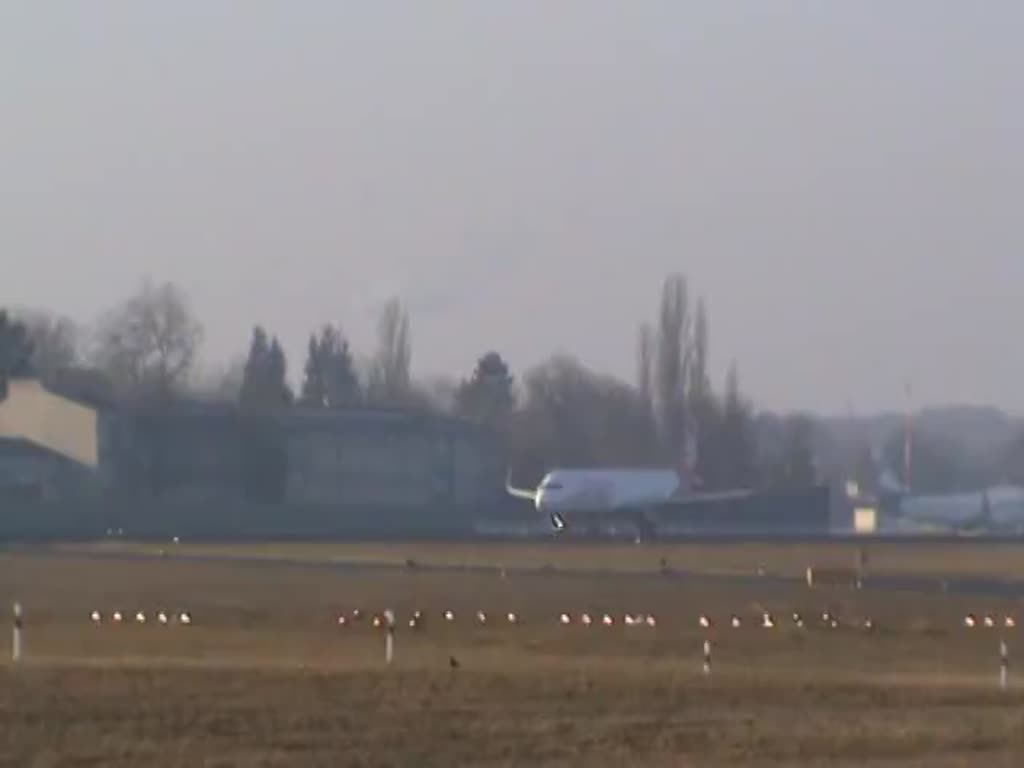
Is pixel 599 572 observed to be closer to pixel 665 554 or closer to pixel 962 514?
pixel 665 554

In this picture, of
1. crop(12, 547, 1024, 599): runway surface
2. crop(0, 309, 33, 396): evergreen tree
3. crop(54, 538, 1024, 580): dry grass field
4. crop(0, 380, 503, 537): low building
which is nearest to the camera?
crop(12, 547, 1024, 599): runway surface

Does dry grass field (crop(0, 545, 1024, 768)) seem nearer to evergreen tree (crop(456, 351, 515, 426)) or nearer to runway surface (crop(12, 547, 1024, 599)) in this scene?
runway surface (crop(12, 547, 1024, 599))

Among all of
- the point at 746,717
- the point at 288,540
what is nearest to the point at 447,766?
the point at 746,717

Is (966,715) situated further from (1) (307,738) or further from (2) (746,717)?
(1) (307,738)

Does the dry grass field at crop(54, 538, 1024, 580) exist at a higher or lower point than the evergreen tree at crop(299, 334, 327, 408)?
lower

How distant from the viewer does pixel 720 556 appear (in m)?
81.0

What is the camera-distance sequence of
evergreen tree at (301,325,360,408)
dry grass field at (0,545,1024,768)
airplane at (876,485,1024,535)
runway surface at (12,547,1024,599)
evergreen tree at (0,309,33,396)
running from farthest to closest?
evergreen tree at (301,325,360,408), airplane at (876,485,1024,535), evergreen tree at (0,309,33,396), runway surface at (12,547,1024,599), dry grass field at (0,545,1024,768)

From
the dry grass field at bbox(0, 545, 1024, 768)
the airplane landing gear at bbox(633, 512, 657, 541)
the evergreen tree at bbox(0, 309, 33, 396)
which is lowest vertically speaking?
the dry grass field at bbox(0, 545, 1024, 768)

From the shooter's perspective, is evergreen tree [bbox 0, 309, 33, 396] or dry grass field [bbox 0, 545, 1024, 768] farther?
evergreen tree [bbox 0, 309, 33, 396]

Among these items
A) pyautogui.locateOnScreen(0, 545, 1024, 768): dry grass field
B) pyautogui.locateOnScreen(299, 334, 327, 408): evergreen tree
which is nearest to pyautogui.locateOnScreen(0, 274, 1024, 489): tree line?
pyautogui.locateOnScreen(299, 334, 327, 408): evergreen tree

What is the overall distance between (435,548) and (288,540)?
791cm

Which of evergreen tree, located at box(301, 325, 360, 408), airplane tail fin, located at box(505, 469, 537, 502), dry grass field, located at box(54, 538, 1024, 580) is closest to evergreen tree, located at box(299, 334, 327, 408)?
evergreen tree, located at box(301, 325, 360, 408)

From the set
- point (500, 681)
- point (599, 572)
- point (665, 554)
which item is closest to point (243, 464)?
point (665, 554)

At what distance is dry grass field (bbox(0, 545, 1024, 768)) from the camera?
22.1 metres
